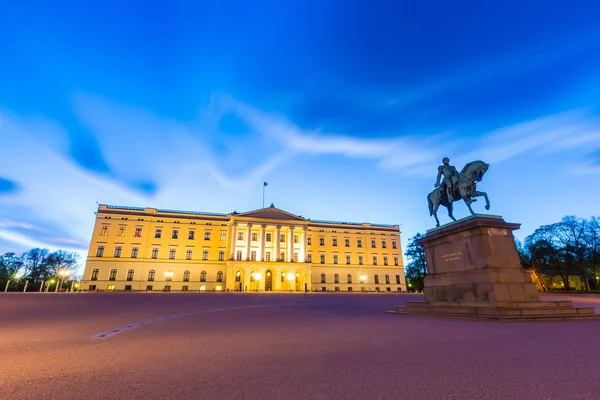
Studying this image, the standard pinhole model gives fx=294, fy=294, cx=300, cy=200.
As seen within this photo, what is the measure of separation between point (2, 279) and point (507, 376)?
2993 inches

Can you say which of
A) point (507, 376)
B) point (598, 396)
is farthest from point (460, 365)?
point (598, 396)

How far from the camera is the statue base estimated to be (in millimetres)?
8406

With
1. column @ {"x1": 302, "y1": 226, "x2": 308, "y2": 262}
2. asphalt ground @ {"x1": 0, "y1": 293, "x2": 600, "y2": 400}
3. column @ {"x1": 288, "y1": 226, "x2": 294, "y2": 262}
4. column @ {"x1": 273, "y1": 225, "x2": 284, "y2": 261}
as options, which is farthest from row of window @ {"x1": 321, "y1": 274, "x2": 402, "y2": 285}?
asphalt ground @ {"x1": 0, "y1": 293, "x2": 600, "y2": 400}

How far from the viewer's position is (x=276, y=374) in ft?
10.5

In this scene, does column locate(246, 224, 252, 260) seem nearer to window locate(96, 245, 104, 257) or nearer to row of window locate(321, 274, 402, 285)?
row of window locate(321, 274, 402, 285)

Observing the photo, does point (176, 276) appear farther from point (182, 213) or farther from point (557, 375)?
point (557, 375)

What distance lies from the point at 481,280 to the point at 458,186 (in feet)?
13.1

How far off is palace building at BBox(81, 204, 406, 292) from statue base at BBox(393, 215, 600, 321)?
4121cm

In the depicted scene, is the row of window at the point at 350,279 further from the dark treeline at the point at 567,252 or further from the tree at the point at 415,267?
the dark treeline at the point at 567,252

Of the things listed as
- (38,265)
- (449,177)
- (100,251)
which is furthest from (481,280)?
(38,265)

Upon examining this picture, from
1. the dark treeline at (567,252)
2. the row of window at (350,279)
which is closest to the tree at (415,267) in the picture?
the row of window at (350,279)

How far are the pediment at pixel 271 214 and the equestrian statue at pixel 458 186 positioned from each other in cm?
4349

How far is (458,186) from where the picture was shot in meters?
11.8

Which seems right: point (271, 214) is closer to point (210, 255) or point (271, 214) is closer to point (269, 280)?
point (269, 280)
